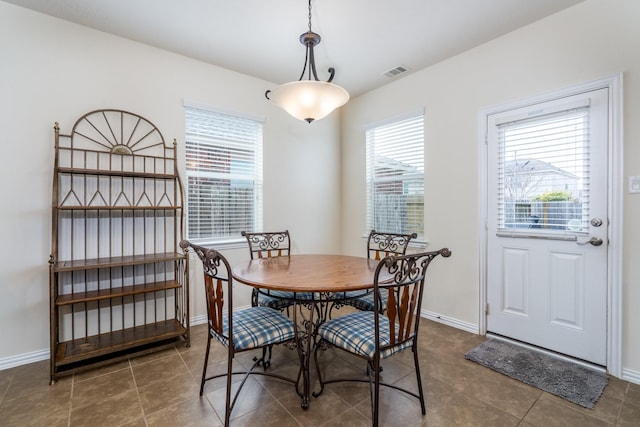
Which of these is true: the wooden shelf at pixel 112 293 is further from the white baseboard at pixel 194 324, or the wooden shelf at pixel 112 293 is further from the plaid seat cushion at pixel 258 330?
the plaid seat cushion at pixel 258 330

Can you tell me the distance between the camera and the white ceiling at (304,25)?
2.29m

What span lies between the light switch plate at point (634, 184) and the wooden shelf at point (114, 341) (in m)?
3.56

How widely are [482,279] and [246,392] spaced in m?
2.28

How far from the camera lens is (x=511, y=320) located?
271 cm

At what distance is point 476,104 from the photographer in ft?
9.51

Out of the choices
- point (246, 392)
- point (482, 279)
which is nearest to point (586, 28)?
point (482, 279)

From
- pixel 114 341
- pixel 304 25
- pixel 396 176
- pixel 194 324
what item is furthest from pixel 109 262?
pixel 396 176

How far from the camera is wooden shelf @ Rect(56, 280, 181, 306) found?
2229 mm

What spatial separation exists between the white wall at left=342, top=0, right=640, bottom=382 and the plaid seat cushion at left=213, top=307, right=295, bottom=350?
198cm

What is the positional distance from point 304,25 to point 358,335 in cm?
242

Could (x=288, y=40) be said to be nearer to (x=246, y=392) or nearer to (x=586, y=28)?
(x=586, y=28)

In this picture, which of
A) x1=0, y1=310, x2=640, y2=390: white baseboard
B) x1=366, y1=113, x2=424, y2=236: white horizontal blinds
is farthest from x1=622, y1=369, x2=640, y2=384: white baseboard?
x1=366, y1=113, x2=424, y2=236: white horizontal blinds

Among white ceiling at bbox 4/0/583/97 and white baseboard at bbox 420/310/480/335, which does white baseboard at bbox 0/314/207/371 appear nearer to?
white ceiling at bbox 4/0/583/97

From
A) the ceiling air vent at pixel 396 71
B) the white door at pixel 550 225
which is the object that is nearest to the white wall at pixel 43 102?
the ceiling air vent at pixel 396 71
